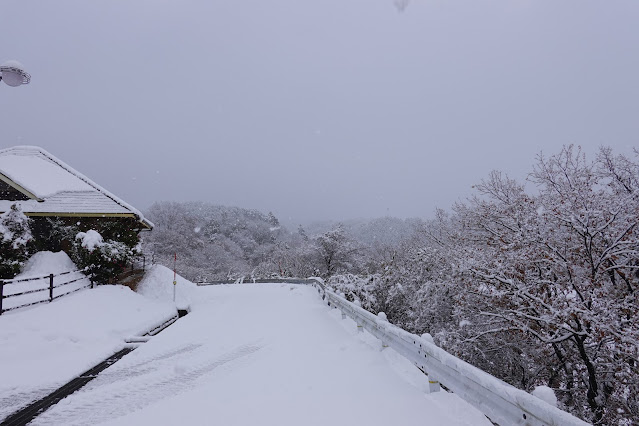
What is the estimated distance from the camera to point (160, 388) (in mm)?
5629

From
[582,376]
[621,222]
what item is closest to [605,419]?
[582,376]

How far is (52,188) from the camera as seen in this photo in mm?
19375

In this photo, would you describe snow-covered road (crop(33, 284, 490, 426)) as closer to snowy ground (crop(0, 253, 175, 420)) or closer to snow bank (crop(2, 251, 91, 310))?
snowy ground (crop(0, 253, 175, 420))

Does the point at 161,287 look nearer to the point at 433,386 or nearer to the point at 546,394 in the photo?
the point at 433,386

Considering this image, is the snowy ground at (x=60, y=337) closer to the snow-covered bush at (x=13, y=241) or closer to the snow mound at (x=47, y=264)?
the snow mound at (x=47, y=264)

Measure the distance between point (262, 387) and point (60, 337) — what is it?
6538 mm

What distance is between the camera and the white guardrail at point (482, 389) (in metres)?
2.65

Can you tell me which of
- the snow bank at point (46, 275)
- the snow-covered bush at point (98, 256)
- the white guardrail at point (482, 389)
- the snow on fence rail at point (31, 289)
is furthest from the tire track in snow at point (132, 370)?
the snow-covered bush at point (98, 256)

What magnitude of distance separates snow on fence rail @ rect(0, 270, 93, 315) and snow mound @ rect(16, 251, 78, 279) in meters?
0.74

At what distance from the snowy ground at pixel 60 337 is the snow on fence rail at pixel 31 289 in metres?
0.40

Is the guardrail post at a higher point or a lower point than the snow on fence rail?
higher

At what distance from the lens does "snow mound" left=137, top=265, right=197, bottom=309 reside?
58.0ft

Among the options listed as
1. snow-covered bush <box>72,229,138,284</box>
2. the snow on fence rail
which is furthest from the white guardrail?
snow-covered bush <box>72,229,138,284</box>

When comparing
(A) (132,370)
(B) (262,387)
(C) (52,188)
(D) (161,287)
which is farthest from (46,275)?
(B) (262,387)
